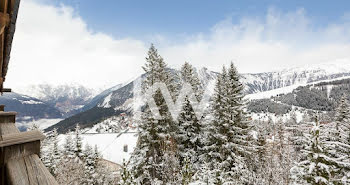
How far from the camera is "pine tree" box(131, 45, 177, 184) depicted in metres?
17.4

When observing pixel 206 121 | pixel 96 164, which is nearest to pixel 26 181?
pixel 206 121

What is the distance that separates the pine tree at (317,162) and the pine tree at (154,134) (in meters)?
11.2

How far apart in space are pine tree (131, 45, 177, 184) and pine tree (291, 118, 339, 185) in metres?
11.2

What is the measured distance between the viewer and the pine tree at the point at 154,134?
683 inches

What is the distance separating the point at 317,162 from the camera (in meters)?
6.10

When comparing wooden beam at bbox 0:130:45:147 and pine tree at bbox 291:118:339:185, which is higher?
wooden beam at bbox 0:130:45:147

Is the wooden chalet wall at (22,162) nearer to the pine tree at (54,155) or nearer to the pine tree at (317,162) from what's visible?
the pine tree at (317,162)

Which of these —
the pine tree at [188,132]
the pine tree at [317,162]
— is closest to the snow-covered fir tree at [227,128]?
the pine tree at [188,132]

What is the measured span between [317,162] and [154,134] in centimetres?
1403

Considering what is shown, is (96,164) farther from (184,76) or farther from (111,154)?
(111,154)

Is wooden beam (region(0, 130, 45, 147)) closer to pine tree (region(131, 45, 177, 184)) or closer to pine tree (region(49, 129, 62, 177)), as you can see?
pine tree (region(131, 45, 177, 184))

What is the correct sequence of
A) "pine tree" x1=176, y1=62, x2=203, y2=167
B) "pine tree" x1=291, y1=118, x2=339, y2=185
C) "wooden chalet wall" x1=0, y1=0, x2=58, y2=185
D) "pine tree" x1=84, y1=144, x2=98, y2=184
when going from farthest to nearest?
"pine tree" x1=84, y1=144, x2=98, y2=184 → "pine tree" x1=176, y1=62, x2=203, y2=167 → "pine tree" x1=291, y1=118, x2=339, y2=185 → "wooden chalet wall" x1=0, y1=0, x2=58, y2=185

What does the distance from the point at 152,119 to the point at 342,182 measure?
14.3m

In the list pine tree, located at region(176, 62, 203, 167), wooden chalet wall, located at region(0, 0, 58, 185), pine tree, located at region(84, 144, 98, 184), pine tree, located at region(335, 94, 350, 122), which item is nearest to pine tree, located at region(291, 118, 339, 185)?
wooden chalet wall, located at region(0, 0, 58, 185)
